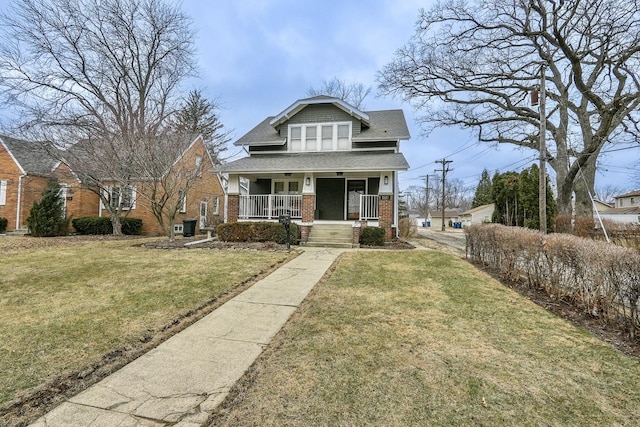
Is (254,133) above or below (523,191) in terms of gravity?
above

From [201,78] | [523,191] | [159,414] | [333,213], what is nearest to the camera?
[159,414]

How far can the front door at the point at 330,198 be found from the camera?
1534cm

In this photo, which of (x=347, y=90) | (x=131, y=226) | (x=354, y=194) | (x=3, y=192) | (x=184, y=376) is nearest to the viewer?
(x=184, y=376)

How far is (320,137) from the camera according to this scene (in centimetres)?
1596

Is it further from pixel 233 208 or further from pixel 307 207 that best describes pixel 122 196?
pixel 307 207

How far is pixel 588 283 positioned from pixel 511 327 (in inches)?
59.8

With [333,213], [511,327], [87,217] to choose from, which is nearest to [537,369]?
[511,327]

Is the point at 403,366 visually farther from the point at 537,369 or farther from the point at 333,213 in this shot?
the point at 333,213

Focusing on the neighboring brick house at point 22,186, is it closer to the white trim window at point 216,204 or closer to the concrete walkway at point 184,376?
the white trim window at point 216,204

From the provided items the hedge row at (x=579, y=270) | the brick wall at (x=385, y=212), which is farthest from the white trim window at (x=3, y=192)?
the hedge row at (x=579, y=270)

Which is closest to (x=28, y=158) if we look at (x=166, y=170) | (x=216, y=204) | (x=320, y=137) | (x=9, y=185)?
(x=9, y=185)

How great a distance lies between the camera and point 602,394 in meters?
2.54

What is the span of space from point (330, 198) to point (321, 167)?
2864 millimetres

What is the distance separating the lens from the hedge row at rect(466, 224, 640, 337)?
374cm
